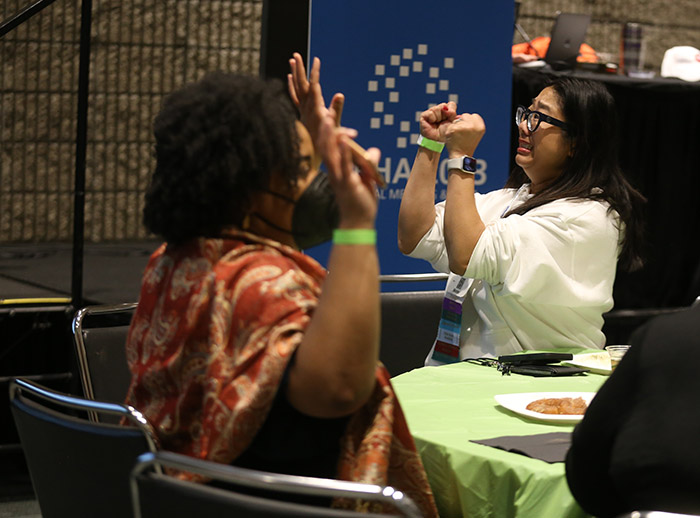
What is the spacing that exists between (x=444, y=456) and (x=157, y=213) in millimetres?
662

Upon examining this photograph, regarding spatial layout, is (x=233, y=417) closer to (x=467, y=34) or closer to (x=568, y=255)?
(x=568, y=255)

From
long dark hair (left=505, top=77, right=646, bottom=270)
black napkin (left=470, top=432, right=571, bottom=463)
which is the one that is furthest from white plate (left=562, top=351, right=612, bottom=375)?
black napkin (left=470, top=432, right=571, bottom=463)

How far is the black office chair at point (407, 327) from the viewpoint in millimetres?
Answer: 2889

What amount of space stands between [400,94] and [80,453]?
98.8 inches

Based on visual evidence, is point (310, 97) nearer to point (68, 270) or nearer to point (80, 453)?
point (80, 453)

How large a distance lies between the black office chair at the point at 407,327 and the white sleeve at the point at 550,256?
43cm

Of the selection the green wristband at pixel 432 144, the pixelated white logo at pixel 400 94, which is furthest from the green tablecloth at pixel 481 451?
the pixelated white logo at pixel 400 94

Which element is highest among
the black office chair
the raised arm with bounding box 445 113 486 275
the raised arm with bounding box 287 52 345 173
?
the raised arm with bounding box 287 52 345 173

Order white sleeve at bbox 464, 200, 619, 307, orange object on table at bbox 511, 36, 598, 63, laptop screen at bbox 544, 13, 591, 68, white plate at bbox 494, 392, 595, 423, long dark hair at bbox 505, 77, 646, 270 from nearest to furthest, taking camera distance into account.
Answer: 1. white plate at bbox 494, 392, 595, 423
2. white sleeve at bbox 464, 200, 619, 307
3. long dark hair at bbox 505, 77, 646, 270
4. laptop screen at bbox 544, 13, 591, 68
5. orange object on table at bbox 511, 36, 598, 63

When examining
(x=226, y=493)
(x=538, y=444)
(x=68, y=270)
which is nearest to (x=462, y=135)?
(x=538, y=444)

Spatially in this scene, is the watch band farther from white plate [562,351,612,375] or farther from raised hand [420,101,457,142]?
white plate [562,351,612,375]

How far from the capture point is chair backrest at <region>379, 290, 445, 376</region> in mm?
2889

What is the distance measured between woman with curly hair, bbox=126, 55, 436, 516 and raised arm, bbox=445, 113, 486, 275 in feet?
3.86

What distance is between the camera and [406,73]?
146 inches
